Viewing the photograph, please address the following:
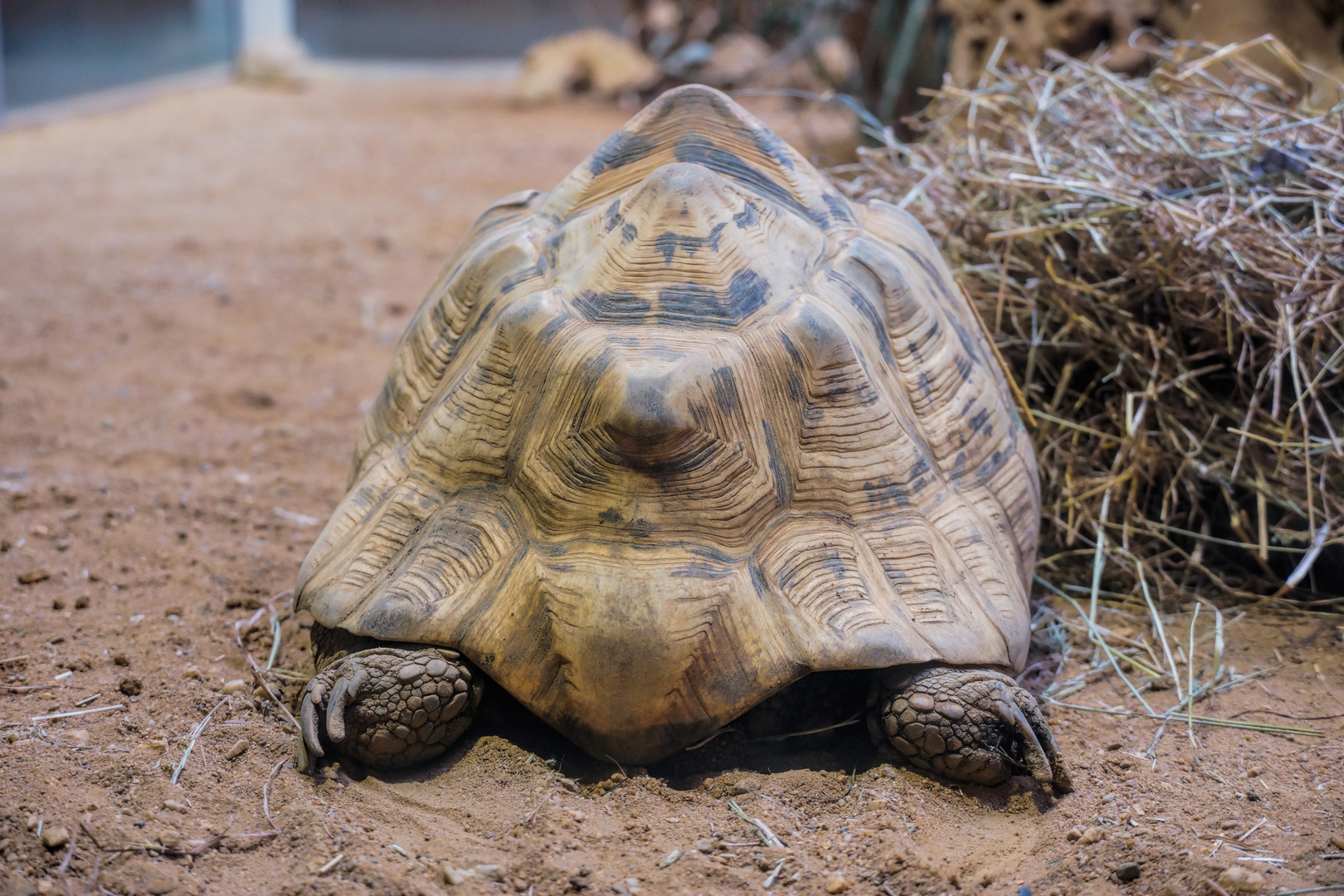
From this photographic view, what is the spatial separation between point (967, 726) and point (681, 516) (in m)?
0.64

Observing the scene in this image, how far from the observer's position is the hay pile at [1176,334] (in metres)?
2.84

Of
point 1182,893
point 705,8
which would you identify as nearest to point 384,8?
point 705,8

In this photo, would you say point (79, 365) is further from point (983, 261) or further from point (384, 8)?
point (384, 8)

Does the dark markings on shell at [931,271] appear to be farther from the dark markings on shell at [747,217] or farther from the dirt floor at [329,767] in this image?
the dirt floor at [329,767]

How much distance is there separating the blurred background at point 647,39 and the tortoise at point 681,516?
1.97 m

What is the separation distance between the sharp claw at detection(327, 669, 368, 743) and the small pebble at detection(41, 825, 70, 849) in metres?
0.43

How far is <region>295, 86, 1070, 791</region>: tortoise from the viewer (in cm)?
192

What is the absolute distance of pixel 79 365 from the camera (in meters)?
4.17

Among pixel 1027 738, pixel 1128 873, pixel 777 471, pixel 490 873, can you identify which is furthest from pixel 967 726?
pixel 490 873

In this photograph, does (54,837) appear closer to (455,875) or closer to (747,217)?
(455,875)

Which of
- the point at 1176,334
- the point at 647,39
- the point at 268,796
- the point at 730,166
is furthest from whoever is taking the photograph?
the point at 647,39

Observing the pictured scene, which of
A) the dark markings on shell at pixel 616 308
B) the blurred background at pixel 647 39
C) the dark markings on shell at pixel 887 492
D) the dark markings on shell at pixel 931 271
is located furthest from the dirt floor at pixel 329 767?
the blurred background at pixel 647 39

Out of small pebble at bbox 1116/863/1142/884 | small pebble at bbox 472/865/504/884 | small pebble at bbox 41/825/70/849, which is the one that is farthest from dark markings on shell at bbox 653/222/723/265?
small pebble at bbox 41/825/70/849

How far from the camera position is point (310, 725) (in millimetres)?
1958
